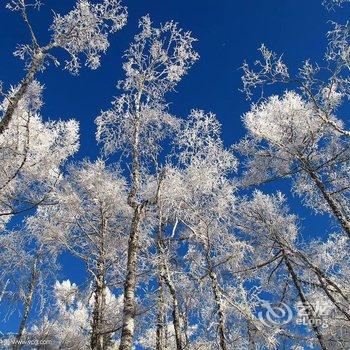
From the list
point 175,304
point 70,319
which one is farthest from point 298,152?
point 70,319

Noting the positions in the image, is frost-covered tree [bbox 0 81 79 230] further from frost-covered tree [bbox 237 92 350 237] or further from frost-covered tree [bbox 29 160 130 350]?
frost-covered tree [bbox 237 92 350 237]

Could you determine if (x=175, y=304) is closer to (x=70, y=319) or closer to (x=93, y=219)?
(x=93, y=219)

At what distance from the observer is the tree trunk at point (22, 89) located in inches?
290

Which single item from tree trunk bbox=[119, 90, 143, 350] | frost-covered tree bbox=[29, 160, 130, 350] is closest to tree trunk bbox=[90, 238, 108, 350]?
frost-covered tree bbox=[29, 160, 130, 350]

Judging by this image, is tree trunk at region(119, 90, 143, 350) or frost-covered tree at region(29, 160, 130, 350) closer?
tree trunk at region(119, 90, 143, 350)

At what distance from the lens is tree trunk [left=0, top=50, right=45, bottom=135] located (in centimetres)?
737

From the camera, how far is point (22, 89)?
8078mm

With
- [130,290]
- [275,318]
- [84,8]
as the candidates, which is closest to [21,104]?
[84,8]

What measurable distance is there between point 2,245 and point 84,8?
785 cm

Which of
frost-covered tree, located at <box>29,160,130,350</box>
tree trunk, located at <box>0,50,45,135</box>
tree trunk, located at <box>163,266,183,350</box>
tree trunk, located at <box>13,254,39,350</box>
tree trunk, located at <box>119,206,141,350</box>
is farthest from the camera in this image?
tree trunk, located at <box>13,254,39,350</box>

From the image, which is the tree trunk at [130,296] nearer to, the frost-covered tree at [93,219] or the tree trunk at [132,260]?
the tree trunk at [132,260]

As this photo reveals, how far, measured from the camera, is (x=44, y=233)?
11.4 meters

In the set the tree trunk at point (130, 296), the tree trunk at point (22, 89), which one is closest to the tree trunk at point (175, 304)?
the tree trunk at point (130, 296)

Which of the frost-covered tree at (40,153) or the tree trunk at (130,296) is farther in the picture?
the frost-covered tree at (40,153)
